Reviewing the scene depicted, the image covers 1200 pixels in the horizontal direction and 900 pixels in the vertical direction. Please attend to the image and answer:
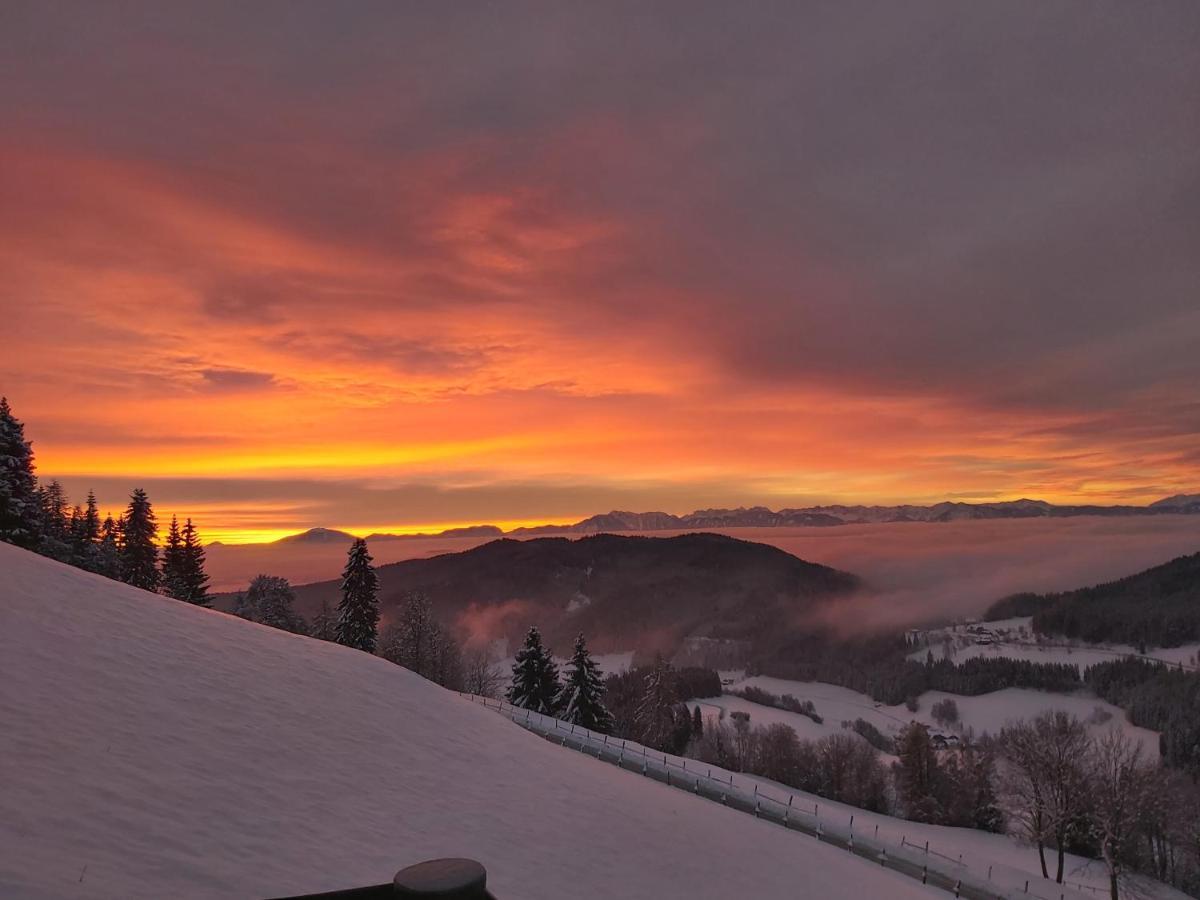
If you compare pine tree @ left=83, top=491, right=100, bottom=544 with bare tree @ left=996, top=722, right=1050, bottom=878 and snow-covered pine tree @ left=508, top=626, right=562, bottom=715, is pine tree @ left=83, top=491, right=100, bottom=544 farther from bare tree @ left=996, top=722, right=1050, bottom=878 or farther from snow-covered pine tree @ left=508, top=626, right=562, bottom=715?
bare tree @ left=996, top=722, right=1050, bottom=878

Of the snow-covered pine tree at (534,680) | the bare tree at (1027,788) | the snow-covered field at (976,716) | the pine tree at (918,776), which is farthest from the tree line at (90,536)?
the snow-covered field at (976,716)

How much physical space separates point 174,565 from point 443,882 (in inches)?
2690

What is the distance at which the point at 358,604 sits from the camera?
54.0 metres

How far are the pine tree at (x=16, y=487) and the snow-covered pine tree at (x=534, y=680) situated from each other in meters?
35.3

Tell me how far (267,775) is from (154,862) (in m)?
5.76

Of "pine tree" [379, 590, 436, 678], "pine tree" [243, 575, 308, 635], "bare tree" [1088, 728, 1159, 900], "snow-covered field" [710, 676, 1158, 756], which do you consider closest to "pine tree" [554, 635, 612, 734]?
"pine tree" [379, 590, 436, 678]

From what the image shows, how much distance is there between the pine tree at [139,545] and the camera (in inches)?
2104

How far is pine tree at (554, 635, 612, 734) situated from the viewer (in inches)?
2126

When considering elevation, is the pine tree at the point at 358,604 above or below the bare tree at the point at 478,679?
above

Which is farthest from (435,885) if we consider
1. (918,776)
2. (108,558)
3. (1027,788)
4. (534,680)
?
(918,776)

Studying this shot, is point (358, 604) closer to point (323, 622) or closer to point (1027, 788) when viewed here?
point (323, 622)

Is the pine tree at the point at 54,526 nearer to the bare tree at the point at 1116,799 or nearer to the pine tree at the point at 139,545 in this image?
the pine tree at the point at 139,545

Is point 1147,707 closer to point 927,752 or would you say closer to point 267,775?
point 927,752

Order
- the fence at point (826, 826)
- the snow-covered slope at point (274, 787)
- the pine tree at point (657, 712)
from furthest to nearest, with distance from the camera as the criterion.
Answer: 1. the pine tree at point (657, 712)
2. the fence at point (826, 826)
3. the snow-covered slope at point (274, 787)
